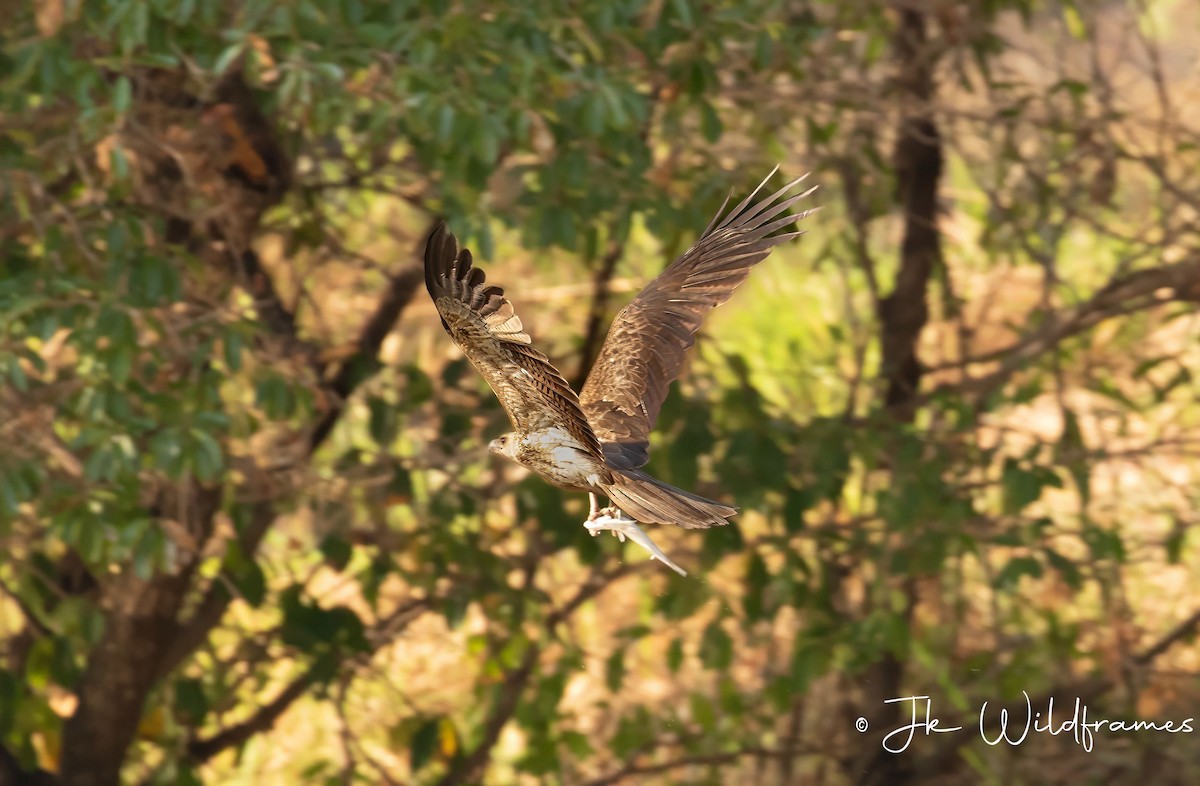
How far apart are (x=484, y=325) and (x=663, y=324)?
88 cm

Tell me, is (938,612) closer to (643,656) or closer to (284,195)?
(643,656)

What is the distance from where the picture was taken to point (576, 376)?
16.4ft

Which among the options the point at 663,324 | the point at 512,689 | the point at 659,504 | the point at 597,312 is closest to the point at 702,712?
the point at 512,689

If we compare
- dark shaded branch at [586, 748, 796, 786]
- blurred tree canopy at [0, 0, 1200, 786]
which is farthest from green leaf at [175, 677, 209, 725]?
dark shaded branch at [586, 748, 796, 786]

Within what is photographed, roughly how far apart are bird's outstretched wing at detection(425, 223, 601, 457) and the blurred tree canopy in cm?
157

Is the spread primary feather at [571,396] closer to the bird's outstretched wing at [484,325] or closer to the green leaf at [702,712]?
the bird's outstretched wing at [484,325]

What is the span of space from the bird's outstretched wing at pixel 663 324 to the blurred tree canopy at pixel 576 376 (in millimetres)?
704

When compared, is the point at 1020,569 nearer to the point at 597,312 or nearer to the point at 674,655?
the point at 674,655

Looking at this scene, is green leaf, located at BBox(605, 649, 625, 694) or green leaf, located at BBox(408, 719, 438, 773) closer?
green leaf, located at BBox(605, 649, 625, 694)

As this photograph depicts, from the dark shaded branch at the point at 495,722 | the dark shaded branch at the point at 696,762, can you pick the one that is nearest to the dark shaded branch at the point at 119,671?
the dark shaded branch at the point at 495,722

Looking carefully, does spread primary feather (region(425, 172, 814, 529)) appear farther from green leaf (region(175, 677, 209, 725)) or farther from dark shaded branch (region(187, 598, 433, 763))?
green leaf (region(175, 677, 209, 725))

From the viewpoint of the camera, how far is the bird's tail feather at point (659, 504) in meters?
2.16

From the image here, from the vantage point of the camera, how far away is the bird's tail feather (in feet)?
7.09

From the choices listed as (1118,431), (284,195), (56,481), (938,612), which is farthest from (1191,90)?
(56,481)
